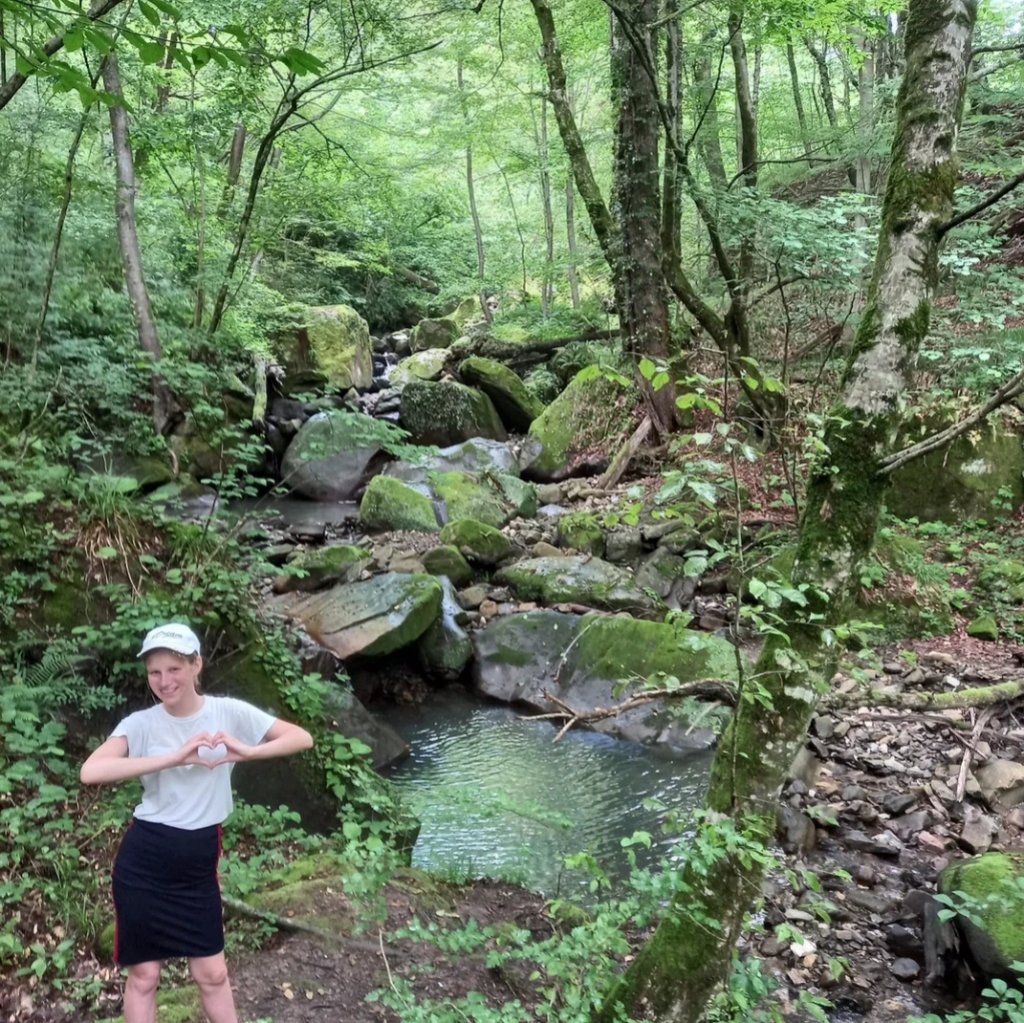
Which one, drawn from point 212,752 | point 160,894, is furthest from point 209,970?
point 212,752

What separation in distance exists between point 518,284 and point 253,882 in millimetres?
18978

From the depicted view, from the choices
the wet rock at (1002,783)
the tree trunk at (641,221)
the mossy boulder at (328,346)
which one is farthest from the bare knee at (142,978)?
the mossy boulder at (328,346)

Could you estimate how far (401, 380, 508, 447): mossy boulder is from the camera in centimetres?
1375

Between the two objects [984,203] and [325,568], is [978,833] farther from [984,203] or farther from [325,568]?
[325,568]

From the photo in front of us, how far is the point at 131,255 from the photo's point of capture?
27.3ft

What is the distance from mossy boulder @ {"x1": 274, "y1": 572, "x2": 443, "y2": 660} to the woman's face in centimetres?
487

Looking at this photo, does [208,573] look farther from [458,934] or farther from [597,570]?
[597,570]

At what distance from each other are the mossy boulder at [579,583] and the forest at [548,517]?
6 cm

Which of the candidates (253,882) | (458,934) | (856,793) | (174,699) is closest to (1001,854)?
(856,793)

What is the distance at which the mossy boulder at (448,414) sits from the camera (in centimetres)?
1375

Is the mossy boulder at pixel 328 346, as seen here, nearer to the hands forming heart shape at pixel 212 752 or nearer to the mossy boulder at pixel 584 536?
the mossy boulder at pixel 584 536

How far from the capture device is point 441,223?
21172 mm

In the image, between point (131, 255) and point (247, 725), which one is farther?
point (131, 255)

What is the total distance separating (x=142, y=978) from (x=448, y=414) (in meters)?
11.9
